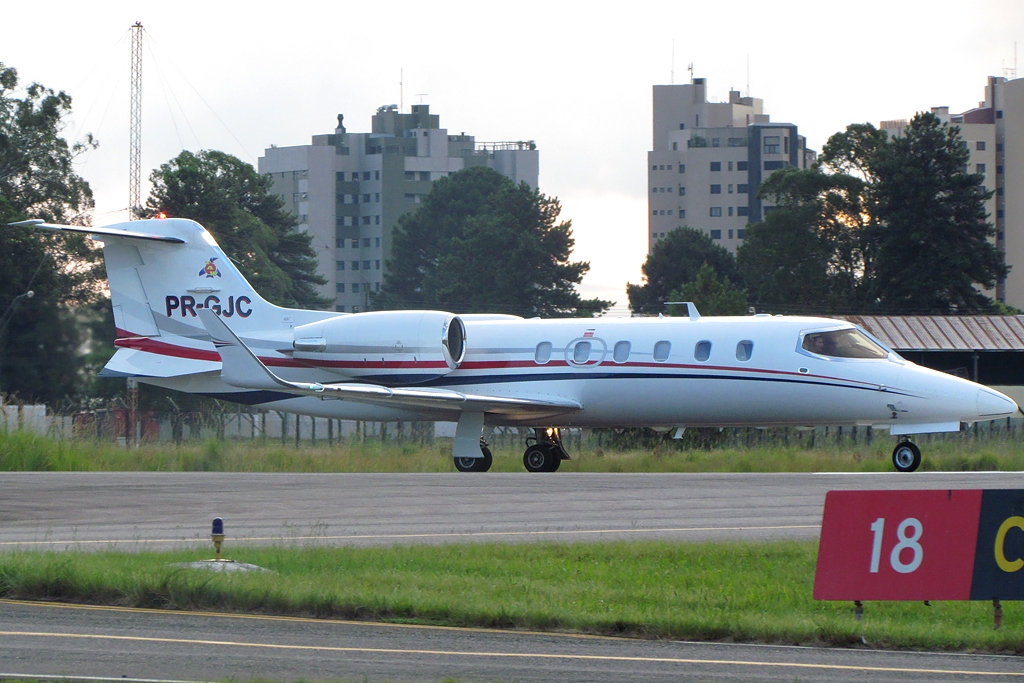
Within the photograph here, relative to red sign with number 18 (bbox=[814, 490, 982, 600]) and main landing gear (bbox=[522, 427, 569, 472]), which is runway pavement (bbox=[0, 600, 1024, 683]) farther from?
main landing gear (bbox=[522, 427, 569, 472])

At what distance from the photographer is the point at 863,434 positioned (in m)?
36.5

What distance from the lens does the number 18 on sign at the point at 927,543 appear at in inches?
442

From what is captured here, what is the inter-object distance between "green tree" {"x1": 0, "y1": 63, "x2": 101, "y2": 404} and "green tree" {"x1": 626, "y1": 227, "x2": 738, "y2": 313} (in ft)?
158

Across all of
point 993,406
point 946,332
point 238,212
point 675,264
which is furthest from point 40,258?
point 675,264

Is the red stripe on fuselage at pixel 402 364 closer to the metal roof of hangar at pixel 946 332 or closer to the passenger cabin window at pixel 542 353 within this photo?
the passenger cabin window at pixel 542 353

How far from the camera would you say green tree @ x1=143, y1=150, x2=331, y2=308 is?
69562 millimetres

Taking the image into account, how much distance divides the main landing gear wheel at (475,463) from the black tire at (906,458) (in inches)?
318

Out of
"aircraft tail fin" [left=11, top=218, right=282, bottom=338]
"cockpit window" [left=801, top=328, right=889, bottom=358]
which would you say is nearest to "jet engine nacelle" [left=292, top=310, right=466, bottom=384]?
"aircraft tail fin" [left=11, top=218, right=282, bottom=338]

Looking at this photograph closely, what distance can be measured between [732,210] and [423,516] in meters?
138

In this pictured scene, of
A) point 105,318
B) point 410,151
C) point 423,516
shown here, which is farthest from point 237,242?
point 410,151

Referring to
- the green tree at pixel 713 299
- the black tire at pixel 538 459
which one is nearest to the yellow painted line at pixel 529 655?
the black tire at pixel 538 459

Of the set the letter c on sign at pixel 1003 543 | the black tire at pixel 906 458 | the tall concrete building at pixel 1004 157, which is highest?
the tall concrete building at pixel 1004 157

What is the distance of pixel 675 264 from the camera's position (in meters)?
109

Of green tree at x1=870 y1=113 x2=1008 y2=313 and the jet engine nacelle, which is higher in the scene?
green tree at x1=870 y1=113 x2=1008 y2=313
